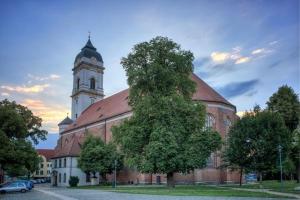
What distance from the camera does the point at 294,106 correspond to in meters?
45.8

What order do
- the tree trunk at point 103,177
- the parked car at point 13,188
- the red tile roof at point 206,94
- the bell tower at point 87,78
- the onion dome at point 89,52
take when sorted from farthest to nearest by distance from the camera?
Result: 1. the onion dome at point 89,52
2. the bell tower at point 87,78
3. the tree trunk at point 103,177
4. the red tile roof at point 206,94
5. the parked car at point 13,188

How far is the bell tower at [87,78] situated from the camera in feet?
236

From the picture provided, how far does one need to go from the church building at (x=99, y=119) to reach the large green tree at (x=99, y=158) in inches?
134

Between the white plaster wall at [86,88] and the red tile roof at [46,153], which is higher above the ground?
the white plaster wall at [86,88]

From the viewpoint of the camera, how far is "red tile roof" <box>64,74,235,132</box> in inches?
1847

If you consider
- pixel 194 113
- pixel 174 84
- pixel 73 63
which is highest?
pixel 73 63

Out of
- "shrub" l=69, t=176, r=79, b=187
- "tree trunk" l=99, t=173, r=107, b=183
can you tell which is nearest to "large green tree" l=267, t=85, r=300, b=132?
"tree trunk" l=99, t=173, r=107, b=183

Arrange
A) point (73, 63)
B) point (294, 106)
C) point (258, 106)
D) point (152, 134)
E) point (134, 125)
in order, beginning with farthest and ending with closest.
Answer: point (73, 63), point (294, 106), point (258, 106), point (134, 125), point (152, 134)

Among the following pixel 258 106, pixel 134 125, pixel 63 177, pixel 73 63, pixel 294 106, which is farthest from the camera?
pixel 73 63

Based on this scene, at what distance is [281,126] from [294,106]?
44.6ft

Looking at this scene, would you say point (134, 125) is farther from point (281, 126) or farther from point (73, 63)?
point (73, 63)

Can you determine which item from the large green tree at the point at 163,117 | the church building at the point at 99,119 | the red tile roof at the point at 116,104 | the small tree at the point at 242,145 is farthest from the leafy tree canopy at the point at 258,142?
the red tile roof at the point at 116,104

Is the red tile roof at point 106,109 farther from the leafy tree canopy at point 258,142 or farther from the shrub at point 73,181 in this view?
the leafy tree canopy at point 258,142

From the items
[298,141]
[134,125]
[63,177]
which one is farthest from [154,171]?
[63,177]
